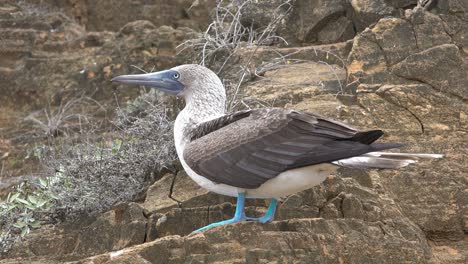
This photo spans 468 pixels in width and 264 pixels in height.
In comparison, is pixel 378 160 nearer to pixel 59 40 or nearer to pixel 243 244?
pixel 243 244

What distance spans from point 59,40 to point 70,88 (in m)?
0.99

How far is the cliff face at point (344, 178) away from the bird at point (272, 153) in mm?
270

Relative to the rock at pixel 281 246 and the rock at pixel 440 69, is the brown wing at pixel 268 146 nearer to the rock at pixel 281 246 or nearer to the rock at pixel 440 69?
the rock at pixel 281 246

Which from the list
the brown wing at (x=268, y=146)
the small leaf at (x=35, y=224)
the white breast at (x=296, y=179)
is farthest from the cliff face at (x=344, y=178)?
the brown wing at (x=268, y=146)

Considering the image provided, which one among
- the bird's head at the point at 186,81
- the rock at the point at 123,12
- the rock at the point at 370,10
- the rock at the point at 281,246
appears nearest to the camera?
the rock at the point at 281,246

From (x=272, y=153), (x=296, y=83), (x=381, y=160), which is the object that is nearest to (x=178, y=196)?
(x=272, y=153)

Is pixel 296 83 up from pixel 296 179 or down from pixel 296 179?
down

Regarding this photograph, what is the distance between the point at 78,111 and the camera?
11039mm

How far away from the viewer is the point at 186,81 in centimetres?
613

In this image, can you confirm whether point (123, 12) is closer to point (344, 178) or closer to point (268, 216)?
point (344, 178)

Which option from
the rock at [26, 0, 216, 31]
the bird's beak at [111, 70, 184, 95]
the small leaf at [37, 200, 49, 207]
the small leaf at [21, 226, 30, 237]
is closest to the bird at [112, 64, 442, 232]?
the bird's beak at [111, 70, 184, 95]

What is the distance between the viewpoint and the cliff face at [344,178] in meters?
5.09

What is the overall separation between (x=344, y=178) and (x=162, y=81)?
59.4 inches

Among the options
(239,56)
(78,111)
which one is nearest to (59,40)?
(78,111)
